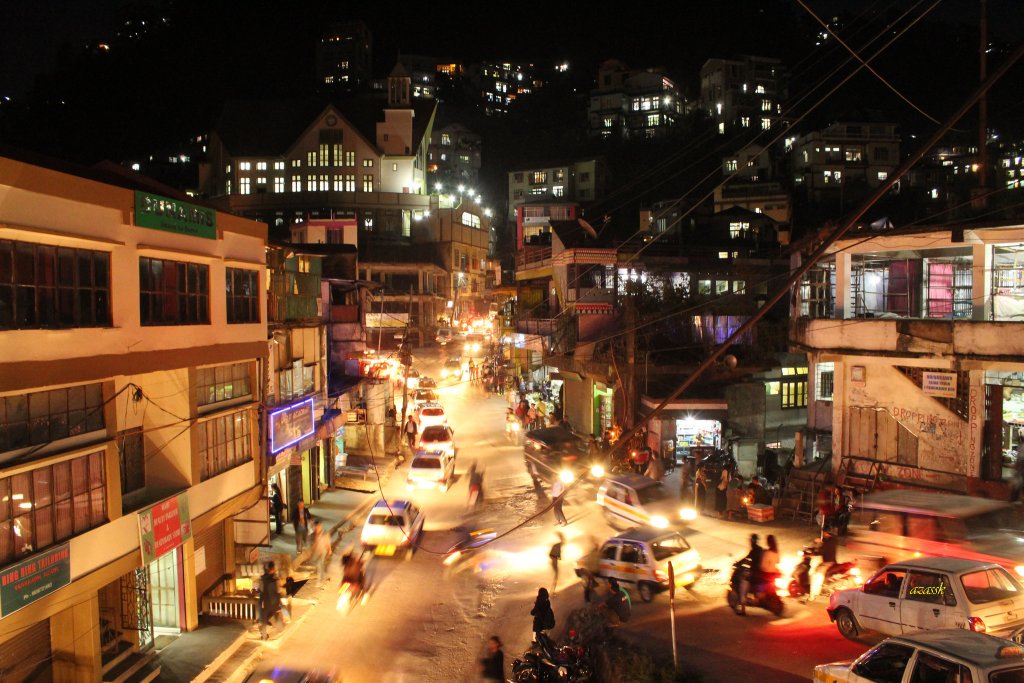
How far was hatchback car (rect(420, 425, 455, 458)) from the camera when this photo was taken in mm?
29000

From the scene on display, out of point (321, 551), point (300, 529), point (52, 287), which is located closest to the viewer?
point (52, 287)

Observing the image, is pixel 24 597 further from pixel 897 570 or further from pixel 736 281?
pixel 736 281

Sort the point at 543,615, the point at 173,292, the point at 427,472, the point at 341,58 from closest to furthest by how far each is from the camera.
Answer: the point at 543,615
the point at 173,292
the point at 427,472
the point at 341,58

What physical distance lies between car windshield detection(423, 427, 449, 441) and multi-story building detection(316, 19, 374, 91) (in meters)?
88.3

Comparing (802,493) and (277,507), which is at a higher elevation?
(802,493)

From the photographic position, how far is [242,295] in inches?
681

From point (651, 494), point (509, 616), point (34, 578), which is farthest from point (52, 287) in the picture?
point (651, 494)

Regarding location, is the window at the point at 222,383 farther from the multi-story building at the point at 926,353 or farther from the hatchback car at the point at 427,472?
the multi-story building at the point at 926,353

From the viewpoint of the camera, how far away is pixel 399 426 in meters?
36.0

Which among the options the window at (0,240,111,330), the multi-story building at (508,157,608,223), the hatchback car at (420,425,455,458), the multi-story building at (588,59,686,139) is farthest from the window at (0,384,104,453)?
the multi-story building at (588,59,686,139)

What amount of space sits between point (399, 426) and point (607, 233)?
52.0ft

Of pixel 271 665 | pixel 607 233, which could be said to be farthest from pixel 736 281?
pixel 271 665

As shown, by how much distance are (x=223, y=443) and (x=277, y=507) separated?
5.14 metres

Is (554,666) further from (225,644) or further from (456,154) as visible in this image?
(456,154)
